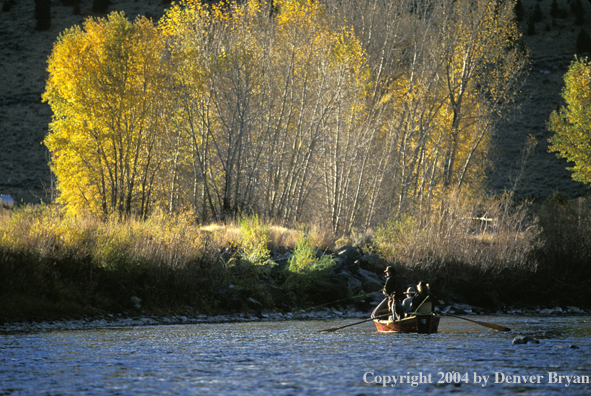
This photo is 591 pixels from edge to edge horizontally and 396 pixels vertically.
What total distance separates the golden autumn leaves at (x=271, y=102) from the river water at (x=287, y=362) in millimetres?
11903

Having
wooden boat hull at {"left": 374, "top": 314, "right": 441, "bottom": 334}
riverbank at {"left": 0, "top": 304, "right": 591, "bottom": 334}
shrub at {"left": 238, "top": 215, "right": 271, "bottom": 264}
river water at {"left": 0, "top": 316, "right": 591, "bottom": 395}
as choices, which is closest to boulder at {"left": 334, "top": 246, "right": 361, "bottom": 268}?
riverbank at {"left": 0, "top": 304, "right": 591, "bottom": 334}

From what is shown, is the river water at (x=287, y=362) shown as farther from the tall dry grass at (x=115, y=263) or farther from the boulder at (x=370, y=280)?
the boulder at (x=370, y=280)

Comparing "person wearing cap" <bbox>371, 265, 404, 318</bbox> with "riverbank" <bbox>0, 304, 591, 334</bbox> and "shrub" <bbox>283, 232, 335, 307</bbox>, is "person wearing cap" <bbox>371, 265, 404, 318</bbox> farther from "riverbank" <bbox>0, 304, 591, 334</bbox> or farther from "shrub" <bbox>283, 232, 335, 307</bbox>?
"shrub" <bbox>283, 232, 335, 307</bbox>

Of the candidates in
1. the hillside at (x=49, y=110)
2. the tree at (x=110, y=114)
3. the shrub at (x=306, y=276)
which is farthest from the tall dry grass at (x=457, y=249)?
the hillside at (x=49, y=110)

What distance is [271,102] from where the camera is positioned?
80.5 ft

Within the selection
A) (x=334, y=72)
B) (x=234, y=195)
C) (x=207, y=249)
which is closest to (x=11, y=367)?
(x=207, y=249)

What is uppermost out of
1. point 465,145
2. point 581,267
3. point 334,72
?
point 334,72

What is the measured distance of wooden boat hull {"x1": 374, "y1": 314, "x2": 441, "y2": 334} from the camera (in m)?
12.0

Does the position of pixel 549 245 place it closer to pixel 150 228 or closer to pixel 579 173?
pixel 150 228

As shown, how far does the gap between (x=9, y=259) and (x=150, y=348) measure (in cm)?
506

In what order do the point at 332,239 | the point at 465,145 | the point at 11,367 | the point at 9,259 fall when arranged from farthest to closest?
1. the point at 465,145
2. the point at 332,239
3. the point at 9,259
4. the point at 11,367

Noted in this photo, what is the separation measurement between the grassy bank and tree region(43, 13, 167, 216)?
23.2 ft

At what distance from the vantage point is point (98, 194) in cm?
2844

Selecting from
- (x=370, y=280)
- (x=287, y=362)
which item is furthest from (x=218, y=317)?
(x=287, y=362)
